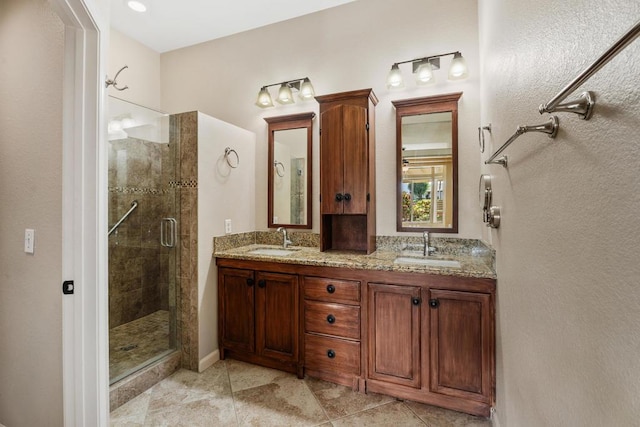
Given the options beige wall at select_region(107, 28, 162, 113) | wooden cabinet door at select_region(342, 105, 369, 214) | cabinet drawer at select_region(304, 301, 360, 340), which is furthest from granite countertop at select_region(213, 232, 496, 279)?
beige wall at select_region(107, 28, 162, 113)

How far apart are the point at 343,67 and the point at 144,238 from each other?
94.1 inches

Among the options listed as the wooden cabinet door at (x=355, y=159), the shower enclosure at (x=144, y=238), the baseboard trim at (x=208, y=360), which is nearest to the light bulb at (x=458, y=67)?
the wooden cabinet door at (x=355, y=159)

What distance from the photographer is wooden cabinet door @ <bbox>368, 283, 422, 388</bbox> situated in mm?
1959

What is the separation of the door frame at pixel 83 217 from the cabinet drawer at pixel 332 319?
51.3 inches

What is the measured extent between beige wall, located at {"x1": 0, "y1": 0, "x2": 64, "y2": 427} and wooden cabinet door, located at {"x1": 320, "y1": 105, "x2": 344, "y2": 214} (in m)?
1.72

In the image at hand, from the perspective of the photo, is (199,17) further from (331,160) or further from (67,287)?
(67,287)

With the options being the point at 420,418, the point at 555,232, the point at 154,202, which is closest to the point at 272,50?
the point at 154,202

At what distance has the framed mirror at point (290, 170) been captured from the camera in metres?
2.92

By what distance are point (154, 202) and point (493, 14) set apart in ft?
9.07

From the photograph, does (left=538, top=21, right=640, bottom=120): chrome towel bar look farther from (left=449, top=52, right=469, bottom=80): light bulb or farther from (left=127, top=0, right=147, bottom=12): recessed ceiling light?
(left=127, top=0, right=147, bottom=12): recessed ceiling light

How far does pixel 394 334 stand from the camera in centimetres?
201

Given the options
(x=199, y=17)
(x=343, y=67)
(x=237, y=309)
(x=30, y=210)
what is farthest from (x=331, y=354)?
(x=199, y=17)

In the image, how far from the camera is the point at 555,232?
862 millimetres

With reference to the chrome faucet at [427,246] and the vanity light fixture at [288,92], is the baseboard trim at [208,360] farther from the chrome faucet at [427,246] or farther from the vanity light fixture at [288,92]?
the vanity light fixture at [288,92]
